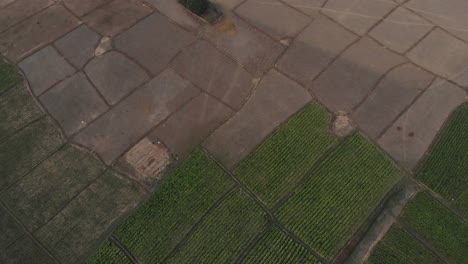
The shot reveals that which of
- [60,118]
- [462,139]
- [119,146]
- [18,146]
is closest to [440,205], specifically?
[462,139]

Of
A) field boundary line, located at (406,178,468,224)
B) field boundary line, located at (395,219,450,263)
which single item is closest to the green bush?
field boundary line, located at (406,178,468,224)

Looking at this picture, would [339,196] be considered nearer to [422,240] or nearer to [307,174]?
[307,174]

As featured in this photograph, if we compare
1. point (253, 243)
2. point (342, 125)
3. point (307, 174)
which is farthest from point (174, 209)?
point (342, 125)

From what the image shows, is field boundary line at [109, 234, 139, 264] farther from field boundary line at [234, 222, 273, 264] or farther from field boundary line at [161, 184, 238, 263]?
field boundary line at [234, 222, 273, 264]

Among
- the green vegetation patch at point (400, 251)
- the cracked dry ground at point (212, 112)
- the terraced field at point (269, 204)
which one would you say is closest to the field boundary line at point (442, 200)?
the cracked dry ground at point (212, 112)

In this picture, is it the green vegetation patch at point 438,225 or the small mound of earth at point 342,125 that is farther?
the small mound of earth at point 342,125

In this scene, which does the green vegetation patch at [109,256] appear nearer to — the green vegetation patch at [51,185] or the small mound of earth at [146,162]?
the green vegetation patch at [51,185]

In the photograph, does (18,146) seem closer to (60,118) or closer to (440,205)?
(60,118)
